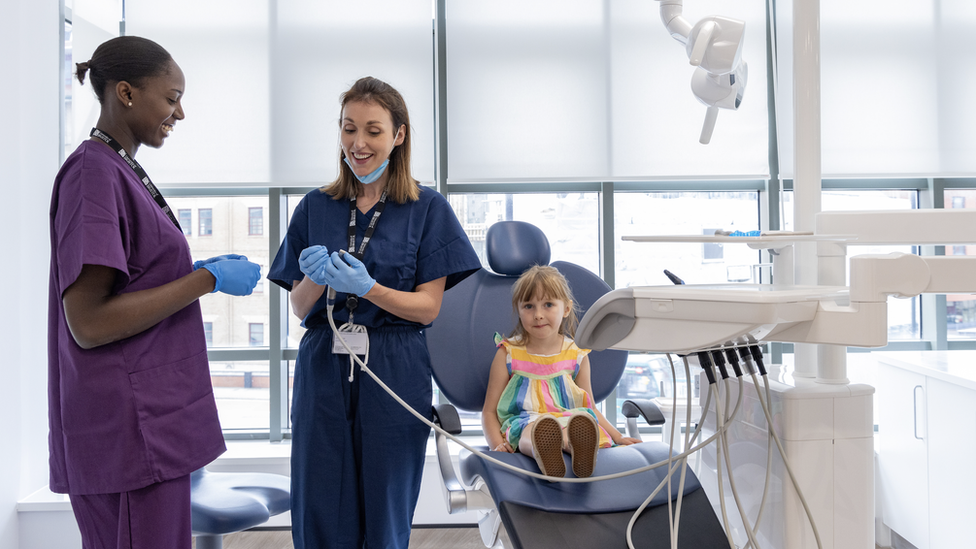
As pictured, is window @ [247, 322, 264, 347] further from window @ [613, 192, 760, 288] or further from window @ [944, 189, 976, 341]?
window @ [944, 189, 976, 341]

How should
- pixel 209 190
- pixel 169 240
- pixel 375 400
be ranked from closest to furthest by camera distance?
pixel 169 240, pixel 375 400, pixel 209 190

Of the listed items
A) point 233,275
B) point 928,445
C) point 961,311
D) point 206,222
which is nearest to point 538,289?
point 233,275

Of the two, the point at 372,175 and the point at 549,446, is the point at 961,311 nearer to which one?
the point at 549,446

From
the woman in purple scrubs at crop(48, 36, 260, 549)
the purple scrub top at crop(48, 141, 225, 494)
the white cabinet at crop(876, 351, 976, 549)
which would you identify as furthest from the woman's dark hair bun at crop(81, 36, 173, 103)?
the white cabinet at crop(876, 351, 976, 549)

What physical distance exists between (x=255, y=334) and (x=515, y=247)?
1.42 m

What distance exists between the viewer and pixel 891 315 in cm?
266

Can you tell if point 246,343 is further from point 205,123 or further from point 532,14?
point 532,14

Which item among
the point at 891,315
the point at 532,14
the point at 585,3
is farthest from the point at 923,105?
the point at 532,14

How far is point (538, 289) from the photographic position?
5.54ft

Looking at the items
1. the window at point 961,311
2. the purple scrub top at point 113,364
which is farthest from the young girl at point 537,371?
the window at point 961,311

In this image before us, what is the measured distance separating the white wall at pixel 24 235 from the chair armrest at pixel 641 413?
6.78 ft

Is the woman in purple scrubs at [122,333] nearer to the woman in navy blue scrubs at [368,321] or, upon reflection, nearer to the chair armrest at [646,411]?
the woman in navy blue scrubs at [368,321]

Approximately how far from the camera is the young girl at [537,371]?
1.67m

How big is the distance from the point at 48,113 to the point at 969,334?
12.6ft
